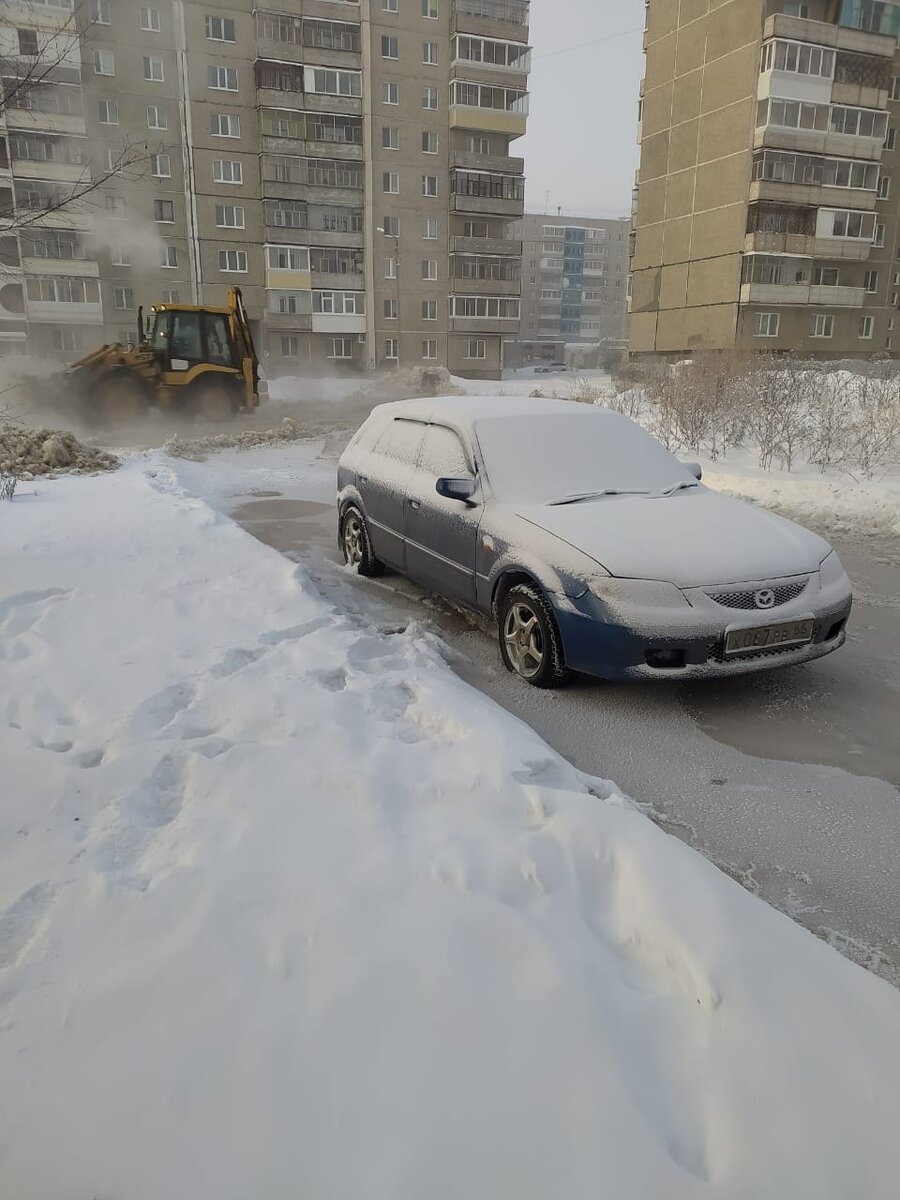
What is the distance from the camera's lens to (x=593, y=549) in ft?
14.3

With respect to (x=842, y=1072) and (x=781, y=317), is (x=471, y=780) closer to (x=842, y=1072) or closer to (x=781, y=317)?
(x=842, y=1072)

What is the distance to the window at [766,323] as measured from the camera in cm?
4003

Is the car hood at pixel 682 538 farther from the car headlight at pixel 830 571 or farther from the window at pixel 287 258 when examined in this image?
the window at pixel 287 258

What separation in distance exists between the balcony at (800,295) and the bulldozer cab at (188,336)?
28923mm

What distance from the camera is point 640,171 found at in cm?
4475

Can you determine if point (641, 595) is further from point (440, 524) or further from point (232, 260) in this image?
point (232, 260)

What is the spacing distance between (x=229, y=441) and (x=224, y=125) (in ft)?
102

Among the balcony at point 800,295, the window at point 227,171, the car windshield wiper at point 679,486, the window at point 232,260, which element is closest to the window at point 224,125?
the window at point 227,171

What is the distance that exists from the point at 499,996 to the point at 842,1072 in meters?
0.81

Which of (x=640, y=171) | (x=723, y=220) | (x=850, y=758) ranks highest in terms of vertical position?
(x=640, y=171)

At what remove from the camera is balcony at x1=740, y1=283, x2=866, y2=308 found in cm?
3897

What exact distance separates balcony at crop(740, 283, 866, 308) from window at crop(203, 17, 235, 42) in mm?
26752

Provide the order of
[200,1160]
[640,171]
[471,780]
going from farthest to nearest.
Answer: [640,171] < [471,780] < [200,1160]

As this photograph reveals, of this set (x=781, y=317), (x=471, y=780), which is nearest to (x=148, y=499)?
(x=471, y=780)
